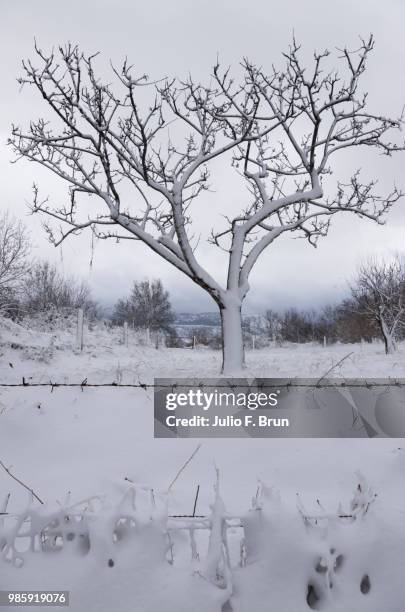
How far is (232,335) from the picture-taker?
8.47 m

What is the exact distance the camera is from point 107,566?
1.68 metres

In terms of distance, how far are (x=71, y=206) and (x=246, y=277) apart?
4.08 m

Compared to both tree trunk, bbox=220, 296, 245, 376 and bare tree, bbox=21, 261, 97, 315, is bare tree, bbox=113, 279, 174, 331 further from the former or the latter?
tree trunk, bbox=220, 296, 245, 376

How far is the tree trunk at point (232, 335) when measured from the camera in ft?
27.6

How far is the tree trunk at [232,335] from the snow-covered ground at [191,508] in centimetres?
315

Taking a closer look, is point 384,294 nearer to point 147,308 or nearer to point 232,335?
point 232,335

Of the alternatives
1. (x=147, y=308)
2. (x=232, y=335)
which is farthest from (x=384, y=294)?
(x=147, y=308)

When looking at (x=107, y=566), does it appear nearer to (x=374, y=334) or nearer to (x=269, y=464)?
(x=269, y=464)

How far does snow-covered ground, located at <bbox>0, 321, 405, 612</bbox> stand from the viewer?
1.67m

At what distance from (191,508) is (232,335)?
563 cm

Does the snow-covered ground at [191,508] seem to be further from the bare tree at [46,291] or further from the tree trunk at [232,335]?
the bare tree at [46,291]

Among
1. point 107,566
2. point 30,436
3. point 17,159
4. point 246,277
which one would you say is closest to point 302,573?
point 107,566

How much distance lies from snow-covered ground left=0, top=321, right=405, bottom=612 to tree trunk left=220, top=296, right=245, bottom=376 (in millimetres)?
3154

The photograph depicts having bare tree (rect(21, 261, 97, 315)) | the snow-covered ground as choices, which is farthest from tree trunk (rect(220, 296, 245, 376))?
bare tree (rect(21, 261, 97, 315))
